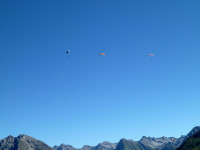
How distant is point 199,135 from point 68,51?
123m

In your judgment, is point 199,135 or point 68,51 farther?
point 199,135

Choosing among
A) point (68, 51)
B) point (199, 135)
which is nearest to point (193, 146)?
point (199, 135)

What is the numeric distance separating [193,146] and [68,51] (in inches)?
4346

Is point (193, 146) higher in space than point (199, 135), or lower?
lower

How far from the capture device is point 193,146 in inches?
5694

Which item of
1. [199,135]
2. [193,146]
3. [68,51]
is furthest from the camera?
[199,135]

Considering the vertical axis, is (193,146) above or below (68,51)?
below

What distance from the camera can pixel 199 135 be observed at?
159 m

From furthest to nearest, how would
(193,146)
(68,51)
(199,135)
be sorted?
(199,135) < (193,146) < (68,51)

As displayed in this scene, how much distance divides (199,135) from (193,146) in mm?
18375

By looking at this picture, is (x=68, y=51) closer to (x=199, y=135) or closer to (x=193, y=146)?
(x=193, y=146)

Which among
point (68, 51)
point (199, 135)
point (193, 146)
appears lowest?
point (193, 146)
